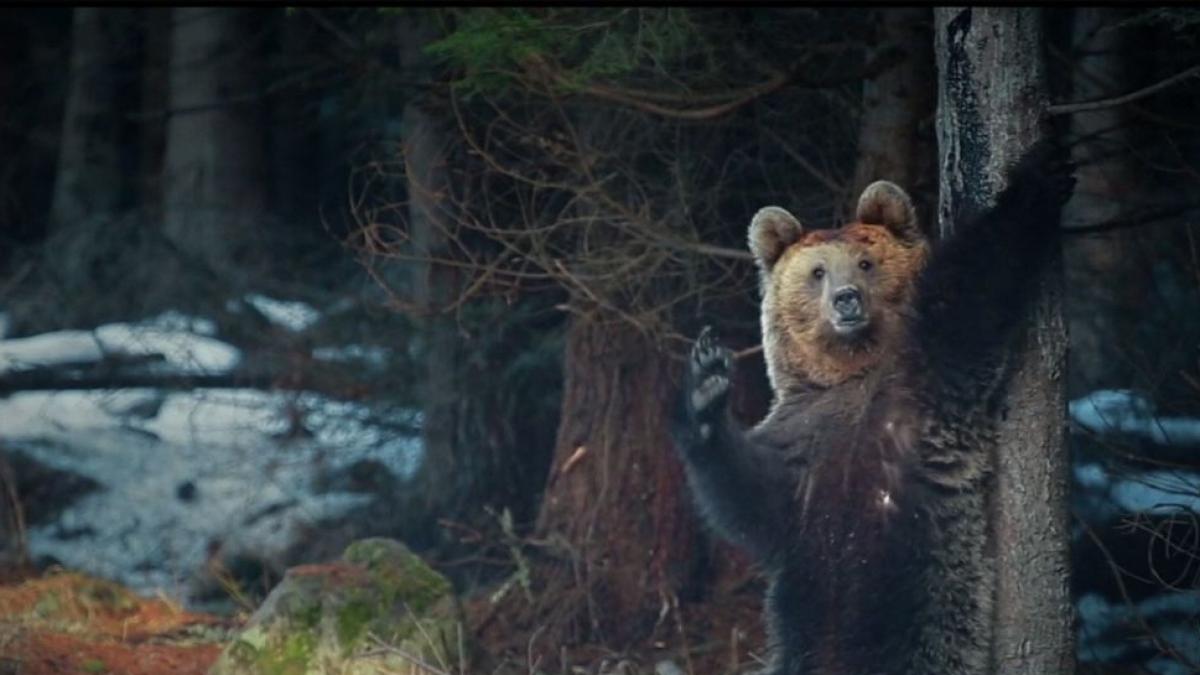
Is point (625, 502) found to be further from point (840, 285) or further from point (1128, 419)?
point (840, 285)

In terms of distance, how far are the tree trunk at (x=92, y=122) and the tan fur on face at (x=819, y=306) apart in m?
7.89

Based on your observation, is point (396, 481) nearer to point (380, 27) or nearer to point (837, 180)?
point (380, 27)

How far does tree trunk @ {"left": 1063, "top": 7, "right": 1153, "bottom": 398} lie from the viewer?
8.86 meters

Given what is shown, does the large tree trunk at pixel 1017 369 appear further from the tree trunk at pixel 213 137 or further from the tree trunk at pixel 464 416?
the tree trunk at pixel 213 137

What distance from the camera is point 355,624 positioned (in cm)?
805

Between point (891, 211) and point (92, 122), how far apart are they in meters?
8.65

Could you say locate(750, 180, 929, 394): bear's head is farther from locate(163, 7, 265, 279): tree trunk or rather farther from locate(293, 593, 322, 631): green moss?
locate(163, 7, 265, 279): tree trunk

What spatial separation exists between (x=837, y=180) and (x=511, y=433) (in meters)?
2.74

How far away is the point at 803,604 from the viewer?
686 centimetres

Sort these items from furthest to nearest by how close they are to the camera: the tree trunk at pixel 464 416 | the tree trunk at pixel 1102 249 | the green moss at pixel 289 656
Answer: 1. the tree trunk at pixel 464 416
2. the tree trunk at pixel 1102 249
3. the green moss at pixel 289 656

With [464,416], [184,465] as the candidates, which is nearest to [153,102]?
[184,465]

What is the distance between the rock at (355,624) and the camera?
780 centimetres

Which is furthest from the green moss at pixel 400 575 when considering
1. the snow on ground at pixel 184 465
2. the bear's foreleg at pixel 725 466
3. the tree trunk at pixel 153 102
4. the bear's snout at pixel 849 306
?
the tree trunk at pixel 153 102

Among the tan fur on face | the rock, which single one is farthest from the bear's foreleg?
the rock
